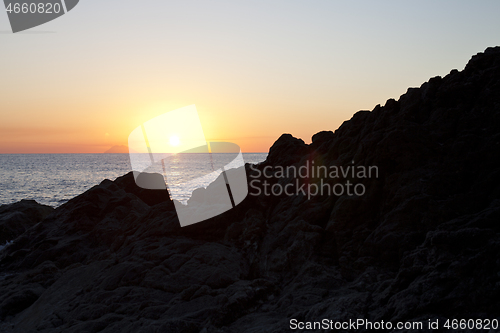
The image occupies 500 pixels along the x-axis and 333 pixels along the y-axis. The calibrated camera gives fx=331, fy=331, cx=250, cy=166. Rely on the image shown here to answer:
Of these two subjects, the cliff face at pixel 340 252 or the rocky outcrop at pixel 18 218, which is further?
the rocky outcrop at pixel 18 218

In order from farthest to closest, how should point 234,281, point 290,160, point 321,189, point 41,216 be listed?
point 41,216, point 290,160, point 321,189, point 234,281

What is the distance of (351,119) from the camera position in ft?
51.9

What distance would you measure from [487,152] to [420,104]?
3.33m

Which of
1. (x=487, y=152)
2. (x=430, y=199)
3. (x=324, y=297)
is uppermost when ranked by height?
(x=487, y=152)

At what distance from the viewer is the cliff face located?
759 centimetres

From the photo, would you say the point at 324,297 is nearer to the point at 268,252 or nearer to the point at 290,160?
the point at 268,252

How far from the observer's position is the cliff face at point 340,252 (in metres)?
7.59

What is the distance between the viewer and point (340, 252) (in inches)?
435

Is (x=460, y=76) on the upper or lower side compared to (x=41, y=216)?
upper

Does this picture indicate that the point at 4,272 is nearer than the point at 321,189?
No

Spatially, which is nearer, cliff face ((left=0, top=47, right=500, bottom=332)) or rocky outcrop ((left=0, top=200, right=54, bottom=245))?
cliff face ((left=0, top=47, right=500, bottom=332))

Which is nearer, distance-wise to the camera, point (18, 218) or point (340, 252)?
point (340, 252)

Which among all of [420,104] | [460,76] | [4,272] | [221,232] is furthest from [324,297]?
[4,272]

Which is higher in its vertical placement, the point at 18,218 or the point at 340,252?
the point at 18,218
